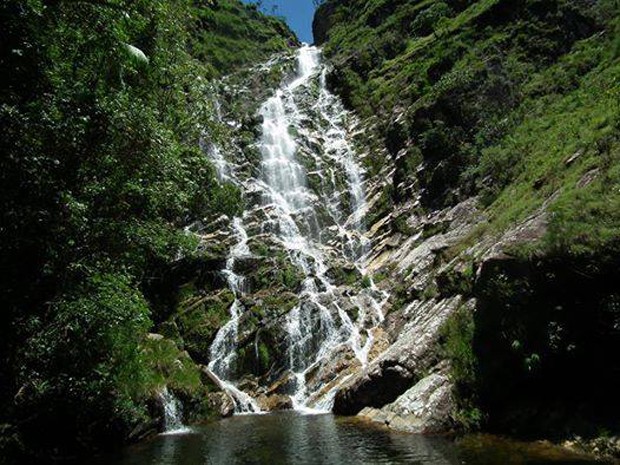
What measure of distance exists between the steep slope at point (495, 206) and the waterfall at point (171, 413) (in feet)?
20.4

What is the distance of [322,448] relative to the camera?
41.9ft

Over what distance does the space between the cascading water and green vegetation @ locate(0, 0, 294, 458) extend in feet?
36.5

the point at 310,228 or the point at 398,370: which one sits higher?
the point at 310,228

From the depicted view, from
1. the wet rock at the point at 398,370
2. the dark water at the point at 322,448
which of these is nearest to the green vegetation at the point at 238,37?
the wet rock at the point at 398,370

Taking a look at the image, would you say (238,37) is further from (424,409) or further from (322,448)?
(322,448)

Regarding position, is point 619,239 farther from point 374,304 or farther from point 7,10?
point 374,304

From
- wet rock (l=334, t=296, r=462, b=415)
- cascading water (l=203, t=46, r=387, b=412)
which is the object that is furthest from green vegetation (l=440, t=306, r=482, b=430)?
cascading water (l=203, t=46, r=387, b=412)

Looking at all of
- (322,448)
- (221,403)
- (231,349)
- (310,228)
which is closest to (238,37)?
(310,228)

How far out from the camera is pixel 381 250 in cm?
3288

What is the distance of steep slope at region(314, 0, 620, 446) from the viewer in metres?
10.9

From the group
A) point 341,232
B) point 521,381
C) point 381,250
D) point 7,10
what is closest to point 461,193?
point 381,250

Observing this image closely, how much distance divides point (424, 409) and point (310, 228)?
77.4 ft

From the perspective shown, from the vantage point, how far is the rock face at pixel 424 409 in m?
13.6

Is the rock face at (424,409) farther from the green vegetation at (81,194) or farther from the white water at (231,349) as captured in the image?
the white water at (231,349)
